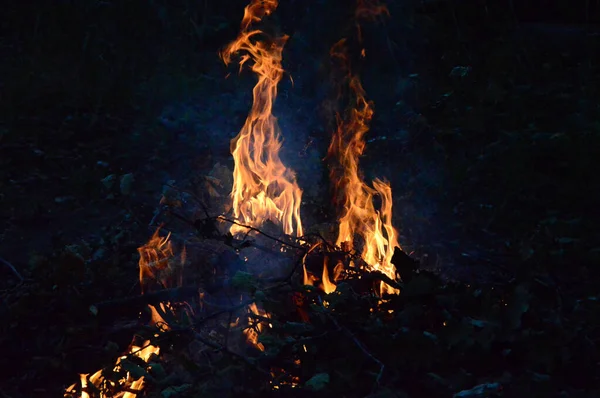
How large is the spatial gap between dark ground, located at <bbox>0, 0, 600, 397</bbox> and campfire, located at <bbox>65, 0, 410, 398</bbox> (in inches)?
21.7

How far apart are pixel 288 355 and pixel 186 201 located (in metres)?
2.97

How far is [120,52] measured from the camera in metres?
8.30

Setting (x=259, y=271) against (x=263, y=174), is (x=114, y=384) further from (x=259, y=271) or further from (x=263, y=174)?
(x=263, y=174)

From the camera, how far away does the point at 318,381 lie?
2.79m

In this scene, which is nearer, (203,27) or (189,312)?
(189,312)

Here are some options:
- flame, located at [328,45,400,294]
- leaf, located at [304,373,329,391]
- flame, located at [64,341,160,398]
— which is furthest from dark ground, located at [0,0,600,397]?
leaf, located at [304,373,329,391]

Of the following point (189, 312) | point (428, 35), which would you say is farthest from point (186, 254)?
point (428, 35)

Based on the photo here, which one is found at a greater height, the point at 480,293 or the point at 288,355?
the point at 480,293

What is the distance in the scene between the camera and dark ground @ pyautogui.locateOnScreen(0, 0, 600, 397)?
517cm

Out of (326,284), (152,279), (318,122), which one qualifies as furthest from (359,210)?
(318,122)

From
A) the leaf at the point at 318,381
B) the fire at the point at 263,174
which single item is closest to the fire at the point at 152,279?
the fire at the point at 263,174

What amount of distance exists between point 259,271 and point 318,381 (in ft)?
3.90

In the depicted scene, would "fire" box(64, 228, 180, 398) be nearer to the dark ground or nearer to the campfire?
the campfire

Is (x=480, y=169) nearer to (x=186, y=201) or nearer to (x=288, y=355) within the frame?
(x=186, y=201)
